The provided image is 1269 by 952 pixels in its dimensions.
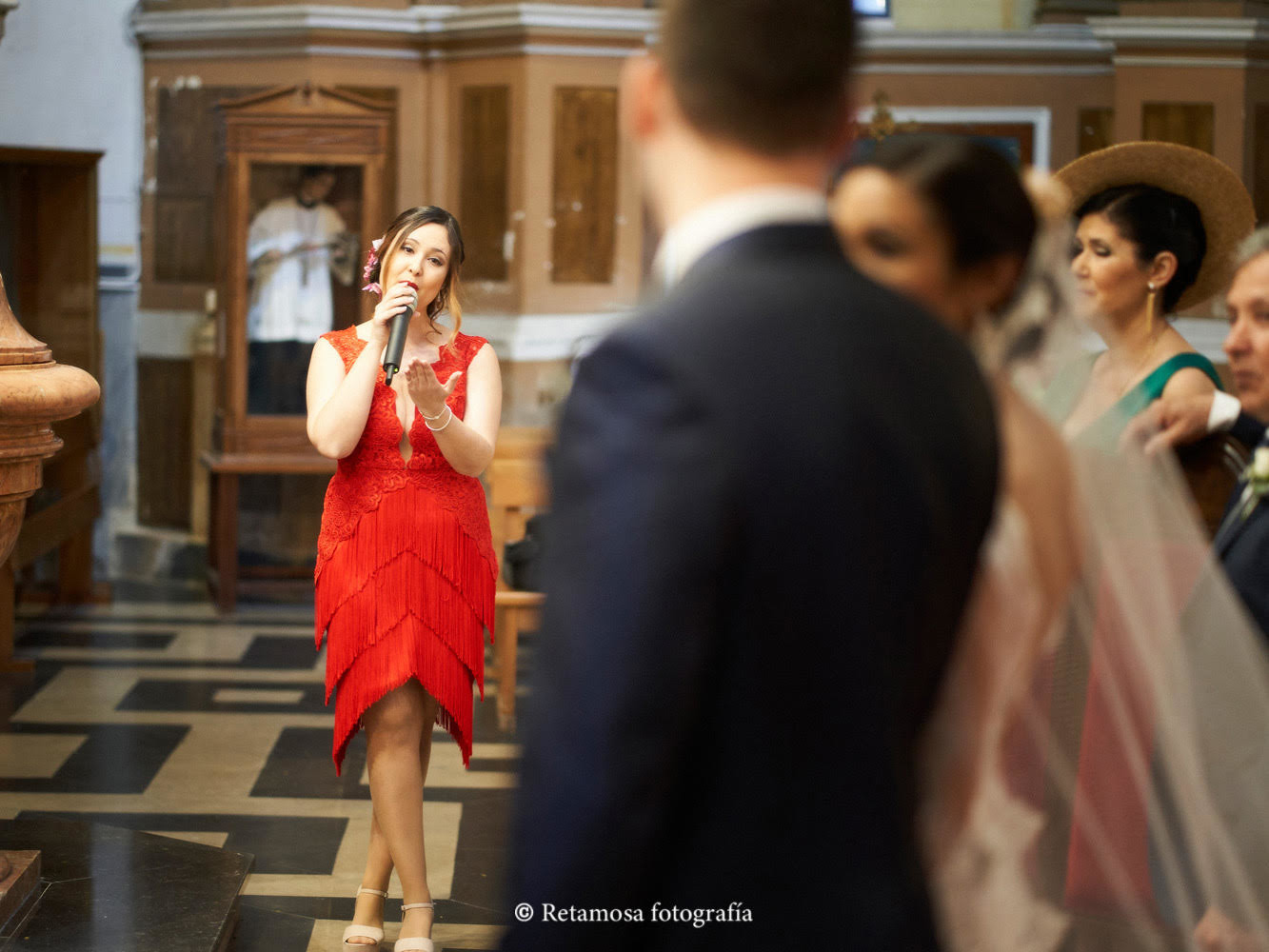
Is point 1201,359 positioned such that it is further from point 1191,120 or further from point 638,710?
point 1191,120

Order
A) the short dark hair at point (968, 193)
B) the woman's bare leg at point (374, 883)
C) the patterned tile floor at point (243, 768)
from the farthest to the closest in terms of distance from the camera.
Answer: the patterned tile floor at point (243, 768), the woman's bare leg at point (374, 883), the short dark hair at point (968, 193)

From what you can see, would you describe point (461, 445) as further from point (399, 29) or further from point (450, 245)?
point (399, 29)

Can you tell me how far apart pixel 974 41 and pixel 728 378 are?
7.28 m

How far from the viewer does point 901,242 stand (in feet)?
4.36

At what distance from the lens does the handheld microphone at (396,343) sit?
292cm

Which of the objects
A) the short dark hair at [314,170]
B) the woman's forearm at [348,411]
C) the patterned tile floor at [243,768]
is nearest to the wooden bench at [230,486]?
the patterned tile floor at [243,768]

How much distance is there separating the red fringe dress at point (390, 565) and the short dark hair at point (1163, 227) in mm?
1457

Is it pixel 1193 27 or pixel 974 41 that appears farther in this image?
pixel 974 41

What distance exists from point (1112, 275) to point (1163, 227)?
138 millimetres

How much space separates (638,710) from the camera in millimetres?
1054

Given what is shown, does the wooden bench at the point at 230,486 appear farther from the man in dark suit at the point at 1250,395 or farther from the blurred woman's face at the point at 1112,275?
the man in dark suit at the point at 1250,395

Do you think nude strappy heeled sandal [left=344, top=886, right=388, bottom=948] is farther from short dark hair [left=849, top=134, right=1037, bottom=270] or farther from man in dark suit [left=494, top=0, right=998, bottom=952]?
short dark hair [left=849, top=134, right=1037, bottom=270]

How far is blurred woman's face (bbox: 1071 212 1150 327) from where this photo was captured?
287 centimetres

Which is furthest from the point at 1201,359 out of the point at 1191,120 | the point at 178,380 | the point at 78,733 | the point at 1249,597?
the point at 178,380
